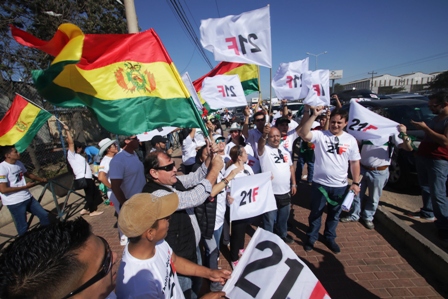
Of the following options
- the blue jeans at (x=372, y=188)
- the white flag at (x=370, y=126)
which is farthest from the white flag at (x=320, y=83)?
the blue jeans at (x=372, y=188)

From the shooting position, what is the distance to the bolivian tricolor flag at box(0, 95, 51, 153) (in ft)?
12.3

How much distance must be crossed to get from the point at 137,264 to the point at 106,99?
1.70 meters

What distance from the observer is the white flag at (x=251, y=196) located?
10.2 ft

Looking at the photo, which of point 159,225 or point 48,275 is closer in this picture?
point 48,275

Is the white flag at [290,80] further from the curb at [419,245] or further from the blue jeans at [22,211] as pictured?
the blue jeans at [22,211]

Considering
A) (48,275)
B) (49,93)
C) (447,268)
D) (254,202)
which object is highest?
(49,93)

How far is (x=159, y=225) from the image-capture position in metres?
1.49

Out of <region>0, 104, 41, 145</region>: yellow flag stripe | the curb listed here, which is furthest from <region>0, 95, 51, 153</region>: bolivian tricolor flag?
the curb

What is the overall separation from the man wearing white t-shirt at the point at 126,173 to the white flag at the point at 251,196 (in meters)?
1.50

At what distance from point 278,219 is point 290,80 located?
125 inches

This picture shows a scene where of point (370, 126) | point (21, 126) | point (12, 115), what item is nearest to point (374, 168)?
point (370, 126)

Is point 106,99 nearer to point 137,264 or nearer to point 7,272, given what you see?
point 137,264

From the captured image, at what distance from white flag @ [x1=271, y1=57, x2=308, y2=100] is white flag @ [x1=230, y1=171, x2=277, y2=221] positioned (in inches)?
101

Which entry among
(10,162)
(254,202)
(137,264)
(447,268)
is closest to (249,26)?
(254,202)
